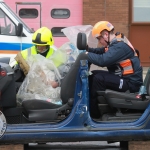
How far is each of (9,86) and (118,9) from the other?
9911 millimetres

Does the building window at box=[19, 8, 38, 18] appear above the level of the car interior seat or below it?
above

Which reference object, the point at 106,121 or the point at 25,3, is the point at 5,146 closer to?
the point at 106,121

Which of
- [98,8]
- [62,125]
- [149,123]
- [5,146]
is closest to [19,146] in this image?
[5,146]

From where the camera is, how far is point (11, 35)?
31.9ft

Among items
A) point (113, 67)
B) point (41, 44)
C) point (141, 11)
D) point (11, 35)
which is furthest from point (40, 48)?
point (141, 11)

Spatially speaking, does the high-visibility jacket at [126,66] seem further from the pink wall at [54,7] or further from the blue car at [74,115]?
the pink wall at [54,7]

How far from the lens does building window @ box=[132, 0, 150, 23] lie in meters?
14.9

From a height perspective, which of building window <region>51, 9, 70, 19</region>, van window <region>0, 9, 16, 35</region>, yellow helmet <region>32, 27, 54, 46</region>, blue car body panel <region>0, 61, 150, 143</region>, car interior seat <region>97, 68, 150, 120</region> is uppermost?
yellow helmet <region>32, 27, 54, 46</region>

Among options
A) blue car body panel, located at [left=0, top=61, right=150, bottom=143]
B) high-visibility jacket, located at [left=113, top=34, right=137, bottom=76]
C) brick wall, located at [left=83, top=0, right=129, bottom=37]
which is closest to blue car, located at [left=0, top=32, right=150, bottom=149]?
blue car body panel, located at [left=0, top=61, right=150, bottom=143]

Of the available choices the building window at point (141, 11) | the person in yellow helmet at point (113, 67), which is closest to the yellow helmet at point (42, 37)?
the person in yellow helmet at point (113, 67)

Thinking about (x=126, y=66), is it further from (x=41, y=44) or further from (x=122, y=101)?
(x=41, y=44)

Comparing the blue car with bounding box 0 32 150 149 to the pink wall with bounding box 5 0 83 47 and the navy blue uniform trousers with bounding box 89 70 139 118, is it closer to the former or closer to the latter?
the navy blue uniform trousers with bounding box 89 70 139 118

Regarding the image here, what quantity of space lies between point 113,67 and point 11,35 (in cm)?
459

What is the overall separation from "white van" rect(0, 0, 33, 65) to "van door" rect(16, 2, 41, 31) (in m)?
4.91
